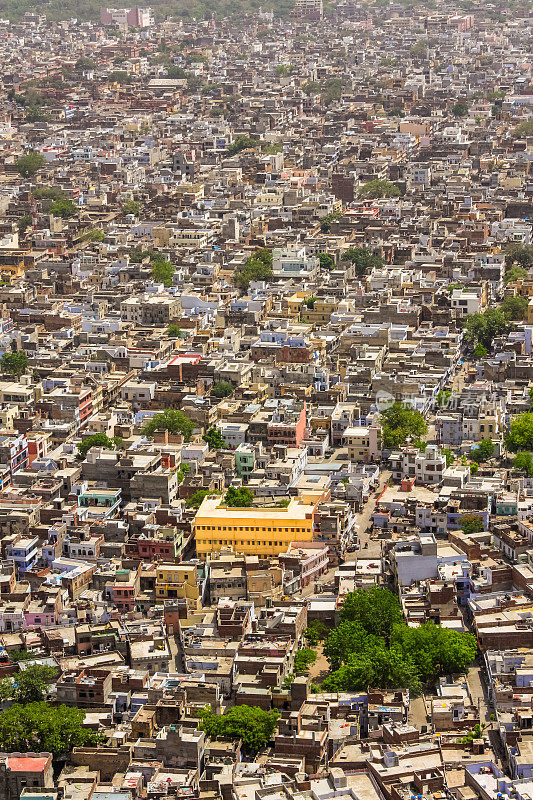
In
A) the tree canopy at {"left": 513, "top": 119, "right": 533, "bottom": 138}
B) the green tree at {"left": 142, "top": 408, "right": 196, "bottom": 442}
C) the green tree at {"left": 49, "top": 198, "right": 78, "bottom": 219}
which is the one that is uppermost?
the tree canopy at {"left": 513, "top": 119, "right": 533, "bottom": 138}

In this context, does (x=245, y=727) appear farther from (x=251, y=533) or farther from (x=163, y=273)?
(x=163, y=273)

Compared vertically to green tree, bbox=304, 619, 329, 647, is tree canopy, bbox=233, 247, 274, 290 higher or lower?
higher

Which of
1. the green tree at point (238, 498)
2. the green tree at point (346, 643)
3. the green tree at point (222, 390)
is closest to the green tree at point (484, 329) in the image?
the green tree at point (222, 390)

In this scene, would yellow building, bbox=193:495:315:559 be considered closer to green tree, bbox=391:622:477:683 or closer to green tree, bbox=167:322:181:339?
green tree, bbox=391:622:477:683

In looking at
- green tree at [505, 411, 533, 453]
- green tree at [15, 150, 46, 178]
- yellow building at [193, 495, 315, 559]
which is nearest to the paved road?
yellow building at [193, 495, 315, 559]

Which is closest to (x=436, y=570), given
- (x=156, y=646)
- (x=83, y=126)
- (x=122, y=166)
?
(x=156, y=646)

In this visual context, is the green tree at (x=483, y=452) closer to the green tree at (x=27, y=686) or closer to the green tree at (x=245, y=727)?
the green tree at (x=245, y=727)

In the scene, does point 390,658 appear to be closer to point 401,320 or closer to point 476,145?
point 401,320
